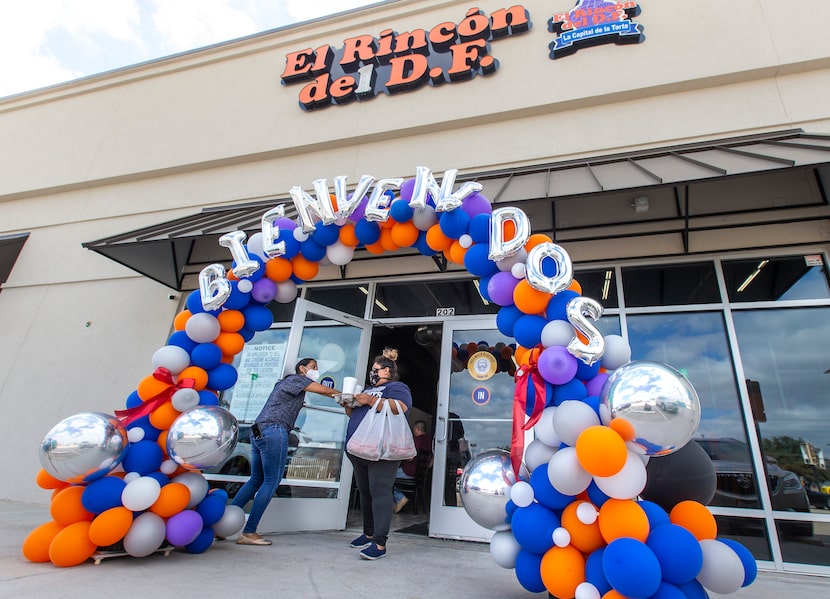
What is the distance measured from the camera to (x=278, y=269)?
3557mm

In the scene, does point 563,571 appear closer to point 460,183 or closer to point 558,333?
point 558,333

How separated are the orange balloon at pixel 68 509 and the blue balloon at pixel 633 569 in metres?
3.00

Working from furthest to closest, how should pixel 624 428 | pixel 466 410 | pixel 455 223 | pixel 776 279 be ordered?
pixel 466 410 → pixel 776 279 → pixel 455 223 → pixel 624 428

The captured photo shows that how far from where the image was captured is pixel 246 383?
5559 mm

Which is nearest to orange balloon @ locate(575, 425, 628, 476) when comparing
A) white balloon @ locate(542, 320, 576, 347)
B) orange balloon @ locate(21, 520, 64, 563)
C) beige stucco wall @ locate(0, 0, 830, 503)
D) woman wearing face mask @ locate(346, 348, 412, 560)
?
white balloon @ locate(542, 320, 576, 347)

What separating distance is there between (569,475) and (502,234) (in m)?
1.38

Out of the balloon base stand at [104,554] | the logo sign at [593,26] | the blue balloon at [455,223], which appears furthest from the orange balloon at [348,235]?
the logo sign at [593,26]

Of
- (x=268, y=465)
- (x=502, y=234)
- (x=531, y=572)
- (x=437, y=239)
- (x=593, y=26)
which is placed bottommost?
(x=531, y=572)

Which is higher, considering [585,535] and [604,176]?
[604,176]

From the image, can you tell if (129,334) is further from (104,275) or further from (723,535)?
(723,535)

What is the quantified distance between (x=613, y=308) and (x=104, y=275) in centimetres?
705

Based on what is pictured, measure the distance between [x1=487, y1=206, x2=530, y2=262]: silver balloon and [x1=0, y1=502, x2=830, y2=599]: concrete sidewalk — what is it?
74.6 inches

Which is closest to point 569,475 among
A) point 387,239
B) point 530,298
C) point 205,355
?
point 530,298

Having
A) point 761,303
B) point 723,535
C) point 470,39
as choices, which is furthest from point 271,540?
point 470,39
